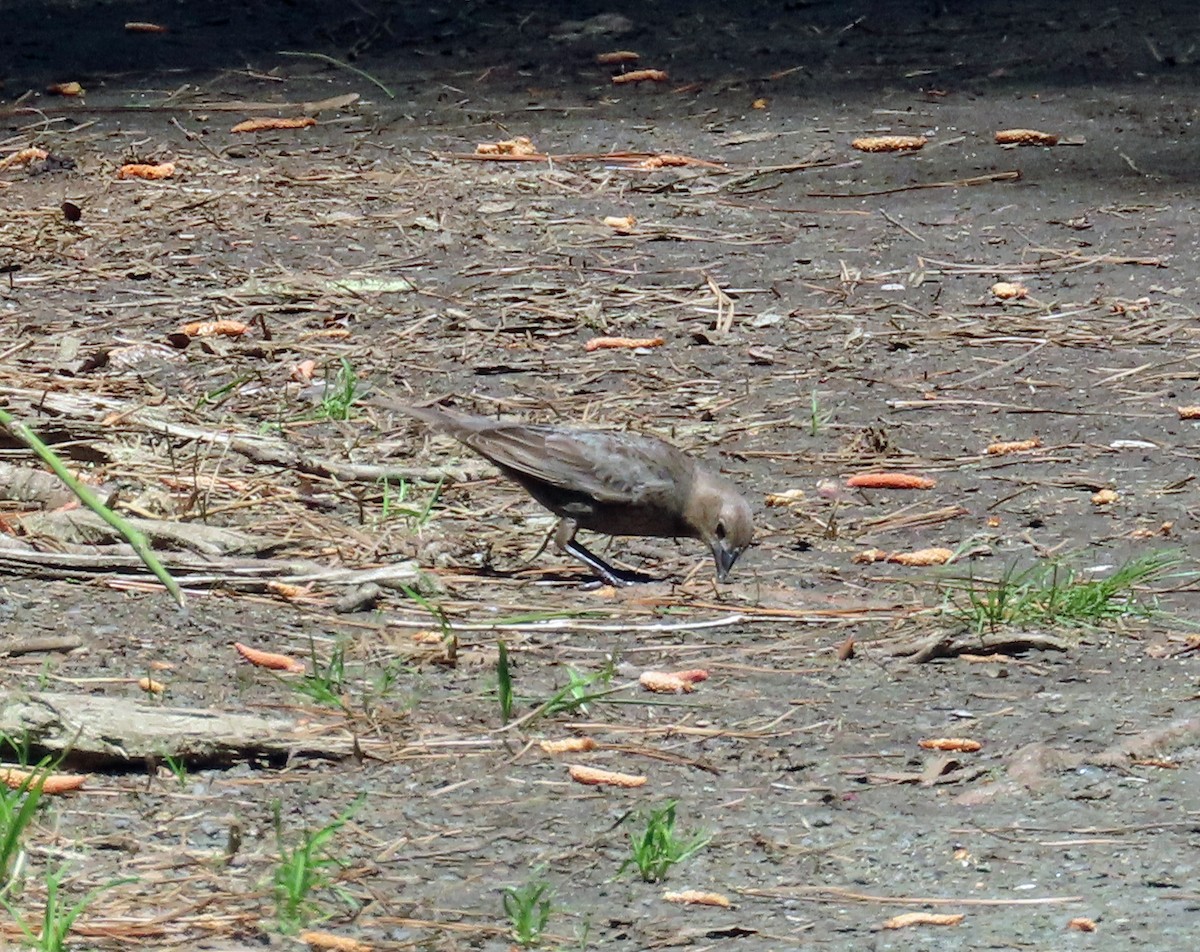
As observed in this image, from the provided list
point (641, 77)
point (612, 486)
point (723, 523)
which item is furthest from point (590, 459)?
point (641, 77)

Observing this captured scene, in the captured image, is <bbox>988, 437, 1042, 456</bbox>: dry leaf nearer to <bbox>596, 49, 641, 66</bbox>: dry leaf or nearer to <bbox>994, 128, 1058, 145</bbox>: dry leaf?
<bbox>994, 128, 1058, 145</bbox>: dry leaf

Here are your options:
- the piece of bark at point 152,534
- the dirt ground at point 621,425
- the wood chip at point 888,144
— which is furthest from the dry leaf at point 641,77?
the piece of bark at point 152,534

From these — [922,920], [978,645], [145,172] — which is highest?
[922,920]

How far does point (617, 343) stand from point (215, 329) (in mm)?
1358

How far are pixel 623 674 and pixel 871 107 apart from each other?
243 inches

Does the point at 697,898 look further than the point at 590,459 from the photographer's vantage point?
No

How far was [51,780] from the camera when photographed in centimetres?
369

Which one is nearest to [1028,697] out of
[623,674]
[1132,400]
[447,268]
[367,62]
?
[623,674]

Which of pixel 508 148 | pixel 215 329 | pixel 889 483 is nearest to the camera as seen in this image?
pixel 889 483

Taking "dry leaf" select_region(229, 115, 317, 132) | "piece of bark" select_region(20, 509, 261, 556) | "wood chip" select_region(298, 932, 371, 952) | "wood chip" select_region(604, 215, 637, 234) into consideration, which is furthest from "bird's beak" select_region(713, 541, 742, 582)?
"dry leaf" select_region(229, 115, 317, 132)

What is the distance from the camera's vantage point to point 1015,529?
5.65m

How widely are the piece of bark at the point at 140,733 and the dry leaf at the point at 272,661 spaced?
0.36 m

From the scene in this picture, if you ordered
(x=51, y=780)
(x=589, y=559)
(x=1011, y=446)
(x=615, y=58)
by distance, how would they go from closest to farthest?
(x=51, y=780) → (x=589, y=559) → (x=1011, y=446) → (x=615, y=58)

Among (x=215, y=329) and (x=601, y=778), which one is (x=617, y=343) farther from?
(x=601, y=778)
